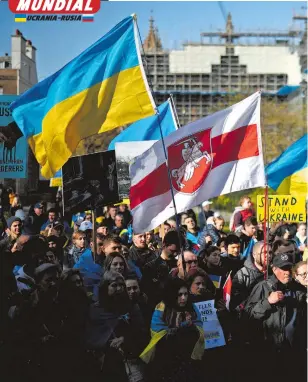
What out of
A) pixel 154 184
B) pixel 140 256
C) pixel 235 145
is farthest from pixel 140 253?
pixel 235 145

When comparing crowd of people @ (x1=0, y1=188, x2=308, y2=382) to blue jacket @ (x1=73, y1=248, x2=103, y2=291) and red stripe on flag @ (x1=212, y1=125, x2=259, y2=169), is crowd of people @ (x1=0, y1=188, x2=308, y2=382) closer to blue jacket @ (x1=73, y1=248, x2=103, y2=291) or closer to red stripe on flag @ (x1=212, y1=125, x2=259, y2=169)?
blue jacket @ (x1=73, y1=248, x2=103, y2=291)

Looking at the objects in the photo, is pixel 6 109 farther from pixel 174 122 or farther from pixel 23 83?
pixel 23 83

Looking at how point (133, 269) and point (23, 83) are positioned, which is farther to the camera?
point (23, 83)

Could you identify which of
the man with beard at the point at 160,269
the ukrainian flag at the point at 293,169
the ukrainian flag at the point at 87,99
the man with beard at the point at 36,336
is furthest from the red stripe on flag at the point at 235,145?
the ukrainian flag at the point at 293,169

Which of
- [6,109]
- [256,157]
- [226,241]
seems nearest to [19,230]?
[6,109]

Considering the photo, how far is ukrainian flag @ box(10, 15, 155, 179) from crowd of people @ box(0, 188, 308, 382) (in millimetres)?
1030

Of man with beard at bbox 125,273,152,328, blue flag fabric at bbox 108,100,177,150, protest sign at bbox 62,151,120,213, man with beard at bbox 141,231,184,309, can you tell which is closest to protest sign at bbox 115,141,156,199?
protest sign at bbox 62,151,120,213

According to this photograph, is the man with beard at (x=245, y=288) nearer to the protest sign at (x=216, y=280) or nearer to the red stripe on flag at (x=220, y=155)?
the protest sign at (x=216, y=280)

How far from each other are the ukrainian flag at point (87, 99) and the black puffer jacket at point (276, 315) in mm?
2261

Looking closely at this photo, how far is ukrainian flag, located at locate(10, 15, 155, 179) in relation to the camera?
26.3ft

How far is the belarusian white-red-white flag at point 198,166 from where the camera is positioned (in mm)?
7543

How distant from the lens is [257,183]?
745 cm

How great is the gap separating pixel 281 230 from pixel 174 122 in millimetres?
2571

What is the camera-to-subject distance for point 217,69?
110 metres
